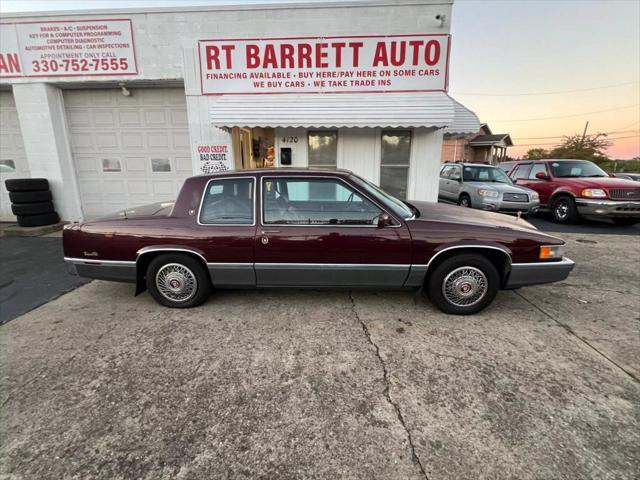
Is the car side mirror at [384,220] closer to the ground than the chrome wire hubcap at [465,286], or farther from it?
farther from it

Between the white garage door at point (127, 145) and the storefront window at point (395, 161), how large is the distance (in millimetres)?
4663

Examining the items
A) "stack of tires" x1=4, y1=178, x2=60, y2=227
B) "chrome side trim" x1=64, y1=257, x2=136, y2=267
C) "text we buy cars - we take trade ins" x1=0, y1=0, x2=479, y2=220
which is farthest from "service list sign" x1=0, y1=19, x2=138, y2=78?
"chrome side trim" x1=64, y1=257, x2=136, y2=267

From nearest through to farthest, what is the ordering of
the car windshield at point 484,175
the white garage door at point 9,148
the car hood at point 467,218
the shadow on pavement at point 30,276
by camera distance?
the car hood at point 467,218 → the shadow on pavement at point 30,276 → the white garage door at point 9,148 → the car windshield at point 484,175

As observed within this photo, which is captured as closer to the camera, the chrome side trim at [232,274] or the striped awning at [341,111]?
the chrome side trim at [232,274]

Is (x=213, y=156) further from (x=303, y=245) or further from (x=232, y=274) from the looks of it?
(x=303, y=245)

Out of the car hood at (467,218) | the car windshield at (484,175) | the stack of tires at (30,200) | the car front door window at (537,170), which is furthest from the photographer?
the car front door window at (537,170)

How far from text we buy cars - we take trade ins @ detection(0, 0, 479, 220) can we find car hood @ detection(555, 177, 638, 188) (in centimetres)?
455

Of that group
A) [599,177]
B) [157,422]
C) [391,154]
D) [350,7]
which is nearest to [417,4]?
[350,7]

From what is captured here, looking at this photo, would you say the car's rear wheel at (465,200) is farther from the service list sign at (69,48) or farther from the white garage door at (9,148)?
the white garage door at (9,148)

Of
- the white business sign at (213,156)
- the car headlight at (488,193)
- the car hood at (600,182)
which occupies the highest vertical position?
the white business sign at (213,156)

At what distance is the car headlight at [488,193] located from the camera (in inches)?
332

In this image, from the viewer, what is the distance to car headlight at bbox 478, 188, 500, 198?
8445 mm

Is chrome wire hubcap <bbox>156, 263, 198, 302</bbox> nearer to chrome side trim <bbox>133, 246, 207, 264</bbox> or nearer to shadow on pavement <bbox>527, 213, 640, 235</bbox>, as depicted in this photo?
chrome side trim <bbox>133, 246, 207, 264</bbox>

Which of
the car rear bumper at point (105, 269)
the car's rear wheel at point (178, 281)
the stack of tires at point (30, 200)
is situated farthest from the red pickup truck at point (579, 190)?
the stack of tires at point (30, 200)
